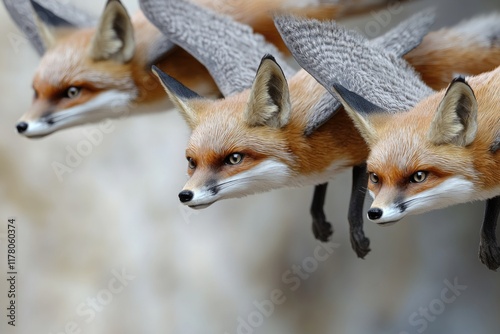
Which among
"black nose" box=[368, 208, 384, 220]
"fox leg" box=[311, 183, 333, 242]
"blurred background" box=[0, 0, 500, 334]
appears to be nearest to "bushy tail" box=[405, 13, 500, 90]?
"fox leg" box=[311, 183, 333, 242]

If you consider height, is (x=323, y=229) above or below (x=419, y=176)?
below

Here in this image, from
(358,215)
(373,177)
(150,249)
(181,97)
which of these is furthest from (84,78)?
(150,249)

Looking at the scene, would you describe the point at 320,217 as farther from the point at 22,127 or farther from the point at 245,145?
the point at 22,127

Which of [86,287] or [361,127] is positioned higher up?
[361,127]

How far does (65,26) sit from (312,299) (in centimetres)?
171

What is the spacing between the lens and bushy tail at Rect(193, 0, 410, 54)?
201 cm

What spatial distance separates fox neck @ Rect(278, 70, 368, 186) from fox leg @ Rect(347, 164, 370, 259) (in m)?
0.05

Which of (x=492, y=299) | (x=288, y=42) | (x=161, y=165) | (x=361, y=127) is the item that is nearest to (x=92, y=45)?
(x=288, y=42)

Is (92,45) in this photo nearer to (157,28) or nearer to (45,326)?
(157,28)

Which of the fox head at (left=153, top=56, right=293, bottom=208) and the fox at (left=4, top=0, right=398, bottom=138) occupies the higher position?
the fox head at (left=153, top=56, right=293, bottom=208)

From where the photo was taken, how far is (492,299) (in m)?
2.98

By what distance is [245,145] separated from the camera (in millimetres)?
1514

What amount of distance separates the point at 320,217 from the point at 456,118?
26.6 inches

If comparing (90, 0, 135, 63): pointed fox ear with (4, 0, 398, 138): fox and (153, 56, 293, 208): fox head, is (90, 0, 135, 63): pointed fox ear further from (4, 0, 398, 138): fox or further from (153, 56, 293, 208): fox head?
(153, 56, 293, 208): fox head
